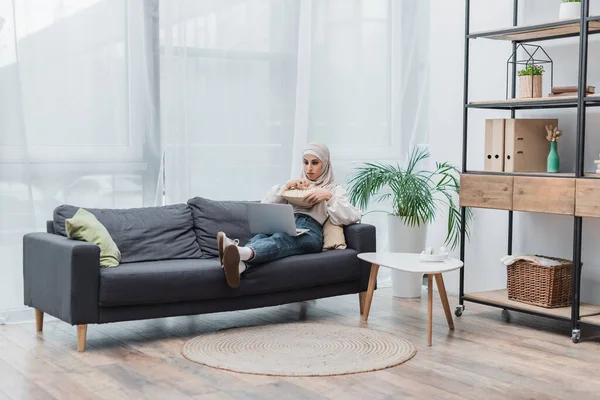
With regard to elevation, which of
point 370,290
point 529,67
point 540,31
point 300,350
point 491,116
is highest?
point 540,31

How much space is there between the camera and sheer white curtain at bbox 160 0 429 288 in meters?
5.14

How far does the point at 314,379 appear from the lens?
351 centimetres

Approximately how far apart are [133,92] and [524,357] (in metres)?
2.74

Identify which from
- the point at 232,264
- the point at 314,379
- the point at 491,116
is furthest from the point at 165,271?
the point at 491,116

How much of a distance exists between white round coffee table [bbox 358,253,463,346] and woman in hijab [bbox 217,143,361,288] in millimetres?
312

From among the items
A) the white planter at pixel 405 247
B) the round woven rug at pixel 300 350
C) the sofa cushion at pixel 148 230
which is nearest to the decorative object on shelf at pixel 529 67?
the white planter at pixel 405 247

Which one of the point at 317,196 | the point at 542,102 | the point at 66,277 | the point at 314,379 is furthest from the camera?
the point at 317,196

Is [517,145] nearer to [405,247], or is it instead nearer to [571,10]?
[571,10]

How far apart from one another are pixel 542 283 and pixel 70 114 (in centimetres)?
284

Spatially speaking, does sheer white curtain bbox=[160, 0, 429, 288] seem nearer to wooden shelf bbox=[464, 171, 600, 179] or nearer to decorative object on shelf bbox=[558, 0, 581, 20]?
wooden shelf bbox=[464, 171, 600, 179]

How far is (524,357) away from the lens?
3.90 metres

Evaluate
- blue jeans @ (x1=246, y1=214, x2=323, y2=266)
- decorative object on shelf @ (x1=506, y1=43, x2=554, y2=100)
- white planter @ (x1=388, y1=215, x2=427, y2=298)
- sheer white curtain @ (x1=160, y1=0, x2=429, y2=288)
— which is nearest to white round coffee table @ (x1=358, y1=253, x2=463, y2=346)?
blue jeans @ (x1=246, y1=214, x2=323, y2=266)

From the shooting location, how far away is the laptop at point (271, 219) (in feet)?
14.9

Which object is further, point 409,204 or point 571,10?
point 409,204
